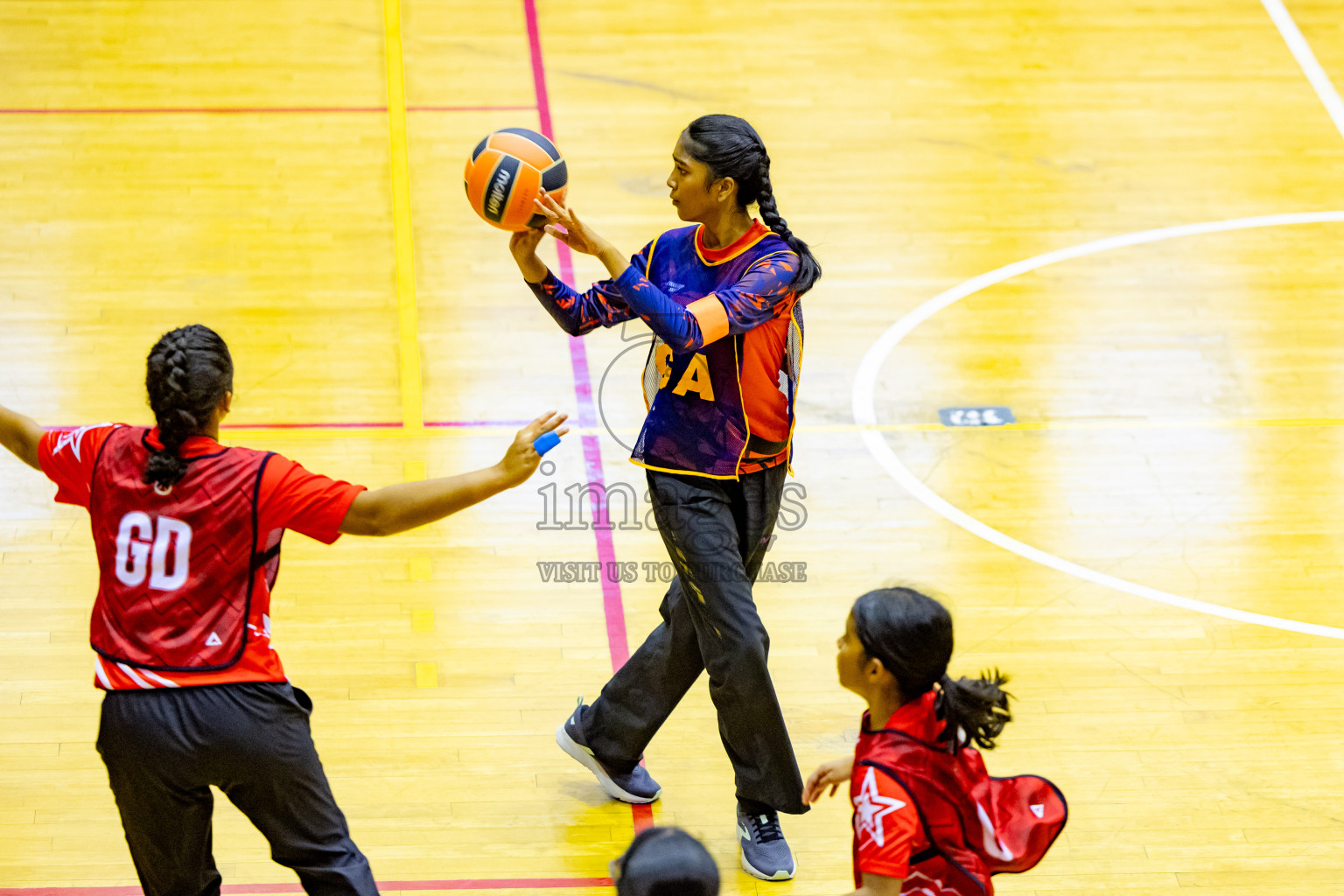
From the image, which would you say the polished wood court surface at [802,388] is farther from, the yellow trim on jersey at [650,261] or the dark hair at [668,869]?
the dark hair at [668,869]

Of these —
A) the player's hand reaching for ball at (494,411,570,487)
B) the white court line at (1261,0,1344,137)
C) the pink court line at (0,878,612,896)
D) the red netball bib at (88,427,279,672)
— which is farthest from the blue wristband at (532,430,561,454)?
the white court line at (1261,0,1344,137)

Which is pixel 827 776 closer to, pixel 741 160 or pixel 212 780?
pixel 212 780

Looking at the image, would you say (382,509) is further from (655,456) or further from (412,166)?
(412,166)

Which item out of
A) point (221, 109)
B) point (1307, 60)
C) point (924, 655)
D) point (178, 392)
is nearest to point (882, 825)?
point (924, 655)

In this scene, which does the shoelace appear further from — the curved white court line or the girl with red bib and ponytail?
the curved white court line

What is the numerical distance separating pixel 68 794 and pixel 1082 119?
24.2 ft

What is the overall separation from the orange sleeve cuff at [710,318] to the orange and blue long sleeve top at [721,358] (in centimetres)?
5

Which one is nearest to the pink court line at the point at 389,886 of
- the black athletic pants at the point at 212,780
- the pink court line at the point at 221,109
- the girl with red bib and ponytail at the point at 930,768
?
the black athletic pants at the point at 212,780

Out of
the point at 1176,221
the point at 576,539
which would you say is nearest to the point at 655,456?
the point at 576,539

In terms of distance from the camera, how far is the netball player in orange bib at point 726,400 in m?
3.98

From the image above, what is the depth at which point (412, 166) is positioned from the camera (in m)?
8.37

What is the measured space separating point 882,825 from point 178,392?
66.9 inches

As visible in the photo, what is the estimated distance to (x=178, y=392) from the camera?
2.99 metres

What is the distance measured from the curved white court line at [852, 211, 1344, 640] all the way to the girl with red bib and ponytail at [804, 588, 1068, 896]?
3002mm
